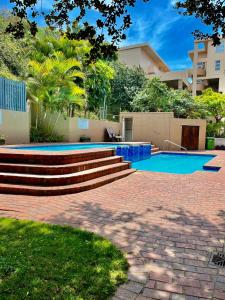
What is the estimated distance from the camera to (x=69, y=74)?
16.3 meters

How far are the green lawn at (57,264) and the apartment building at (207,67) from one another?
36956 mm

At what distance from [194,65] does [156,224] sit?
3783 centimetres

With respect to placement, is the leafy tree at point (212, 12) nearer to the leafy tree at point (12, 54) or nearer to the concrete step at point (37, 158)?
the concrete step at point (37, 158)

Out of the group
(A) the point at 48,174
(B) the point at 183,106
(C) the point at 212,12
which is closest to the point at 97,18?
(C) the point at 212,12

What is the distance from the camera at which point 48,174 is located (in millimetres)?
6496

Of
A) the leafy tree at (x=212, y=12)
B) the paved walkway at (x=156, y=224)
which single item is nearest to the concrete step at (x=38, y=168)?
the paved walkway at (x=156, y=224)

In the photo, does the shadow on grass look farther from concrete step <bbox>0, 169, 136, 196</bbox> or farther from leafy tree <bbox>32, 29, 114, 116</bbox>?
leafy tree <bbox>32, 29, 114, 116</bbox>

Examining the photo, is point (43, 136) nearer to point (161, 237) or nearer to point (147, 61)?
point (161, 237)

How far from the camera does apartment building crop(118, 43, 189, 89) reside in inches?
1345

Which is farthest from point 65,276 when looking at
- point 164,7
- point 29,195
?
point 164,7

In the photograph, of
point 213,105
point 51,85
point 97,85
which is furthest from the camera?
point 97,85

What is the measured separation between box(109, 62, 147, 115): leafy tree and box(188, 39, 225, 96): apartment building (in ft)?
39.8

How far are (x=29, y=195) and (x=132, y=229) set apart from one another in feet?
9.06

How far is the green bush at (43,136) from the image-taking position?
1528 cm
